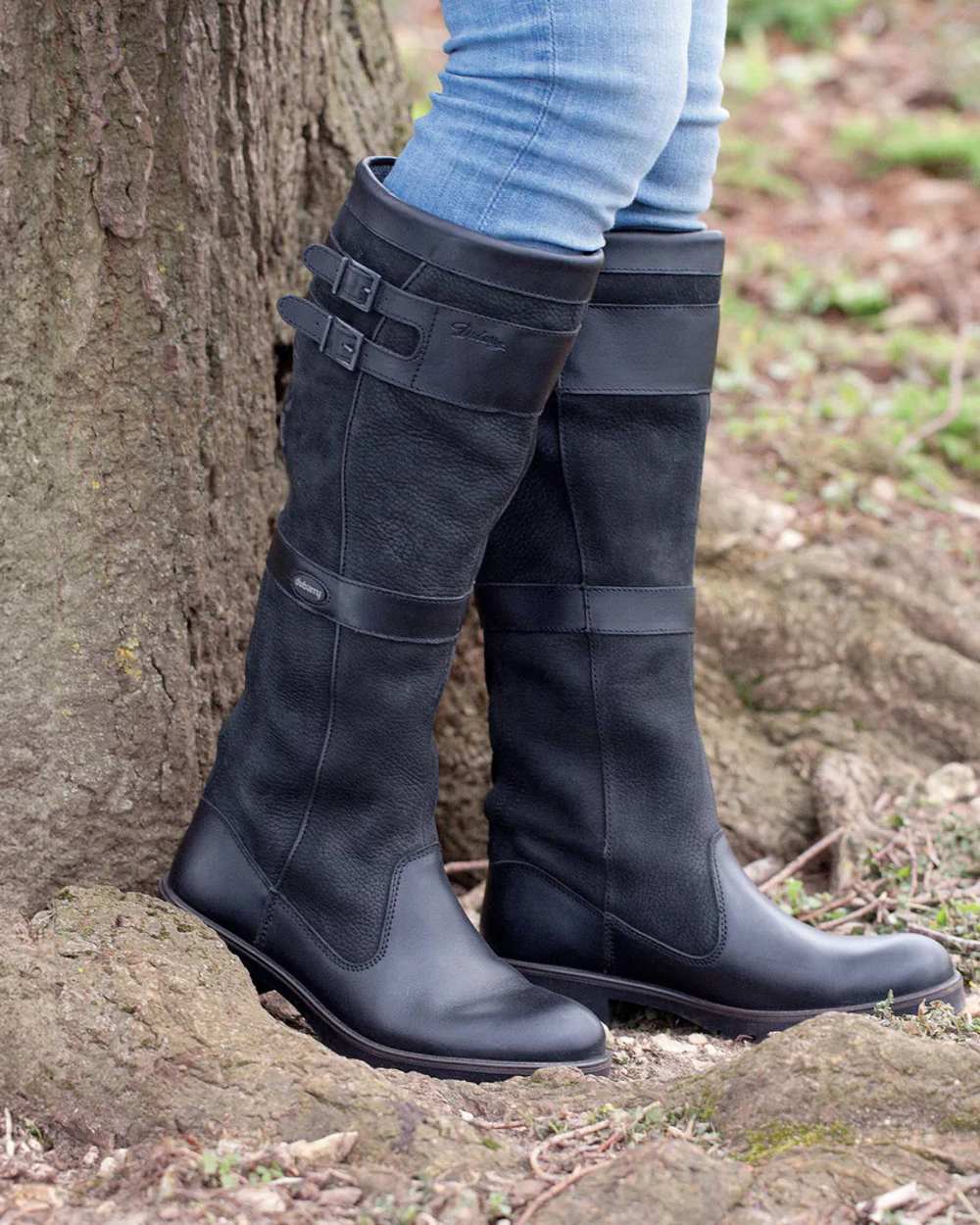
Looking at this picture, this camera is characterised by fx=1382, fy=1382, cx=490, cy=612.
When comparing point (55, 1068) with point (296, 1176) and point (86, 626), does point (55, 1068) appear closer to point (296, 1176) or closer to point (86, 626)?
point (296, 1176)

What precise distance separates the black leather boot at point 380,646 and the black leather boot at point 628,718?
206 mm

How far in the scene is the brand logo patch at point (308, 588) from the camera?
1547 millimetres

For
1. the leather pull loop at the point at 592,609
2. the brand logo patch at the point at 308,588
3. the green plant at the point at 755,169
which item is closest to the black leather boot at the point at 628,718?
the leather pull loop at the point at 592,609

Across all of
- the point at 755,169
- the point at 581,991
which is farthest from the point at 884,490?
the point at 755,169

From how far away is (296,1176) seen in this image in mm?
1272

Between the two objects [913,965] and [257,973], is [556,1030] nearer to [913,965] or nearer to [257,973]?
[257,973]

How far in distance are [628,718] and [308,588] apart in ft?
1.54

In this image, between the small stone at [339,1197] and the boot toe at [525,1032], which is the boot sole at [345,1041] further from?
the small stone at [339,1197]

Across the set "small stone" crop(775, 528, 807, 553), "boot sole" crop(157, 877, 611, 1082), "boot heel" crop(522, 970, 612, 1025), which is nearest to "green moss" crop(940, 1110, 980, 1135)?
"boot sole" crop(157, 877, 611, 1082)

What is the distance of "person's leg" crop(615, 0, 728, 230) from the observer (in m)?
1.66

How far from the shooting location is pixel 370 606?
1.53 metres

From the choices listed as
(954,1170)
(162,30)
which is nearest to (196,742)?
(162,30)

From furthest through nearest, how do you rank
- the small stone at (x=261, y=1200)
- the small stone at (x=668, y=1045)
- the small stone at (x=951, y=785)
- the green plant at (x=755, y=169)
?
1. the green plant at (x=755, y=169)
2. the small stone at (x=951, y=785)
3. the small stone at (x=668, y=1045)
4. the small stone at (x=261, y=1200)

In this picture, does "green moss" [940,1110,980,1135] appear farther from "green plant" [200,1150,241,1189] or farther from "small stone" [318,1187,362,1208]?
"green plant" [200,1150,241,1189]
